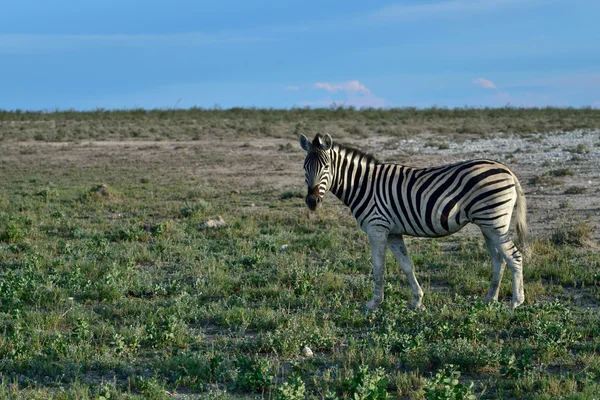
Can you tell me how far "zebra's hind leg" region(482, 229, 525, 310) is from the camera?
313 inches

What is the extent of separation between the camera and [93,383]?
619cm

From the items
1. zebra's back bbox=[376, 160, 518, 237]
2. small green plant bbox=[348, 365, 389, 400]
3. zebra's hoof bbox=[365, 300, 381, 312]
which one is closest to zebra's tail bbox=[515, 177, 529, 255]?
zebra's back bbox=[376, 160, 518, 237]

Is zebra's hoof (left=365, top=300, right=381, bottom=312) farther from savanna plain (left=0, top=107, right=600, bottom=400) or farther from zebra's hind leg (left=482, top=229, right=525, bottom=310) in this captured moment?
zebra's hind leg (left=482, top=229, right=525, bottom=310)

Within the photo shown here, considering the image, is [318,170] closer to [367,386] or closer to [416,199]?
[416,199]

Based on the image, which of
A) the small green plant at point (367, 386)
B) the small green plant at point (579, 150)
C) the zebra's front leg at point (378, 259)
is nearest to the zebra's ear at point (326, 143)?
the zebra's front leg at point (378, 259)

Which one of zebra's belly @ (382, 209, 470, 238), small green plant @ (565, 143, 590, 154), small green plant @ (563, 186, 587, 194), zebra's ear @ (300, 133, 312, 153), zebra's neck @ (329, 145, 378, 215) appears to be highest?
small green plant @ (565, 143, 590, 154)

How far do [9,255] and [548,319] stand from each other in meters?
8.56

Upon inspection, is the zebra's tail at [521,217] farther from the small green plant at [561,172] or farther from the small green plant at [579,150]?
the small green plant at [579,150]

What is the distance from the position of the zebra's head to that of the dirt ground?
5.82 meters

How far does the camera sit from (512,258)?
799 centimetres

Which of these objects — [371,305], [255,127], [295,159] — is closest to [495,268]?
[371,305]

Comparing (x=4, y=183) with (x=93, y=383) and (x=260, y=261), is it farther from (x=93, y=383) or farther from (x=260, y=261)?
(x=93, y=383)

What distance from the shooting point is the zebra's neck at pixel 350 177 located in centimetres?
841

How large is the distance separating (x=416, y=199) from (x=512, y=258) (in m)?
1.31
